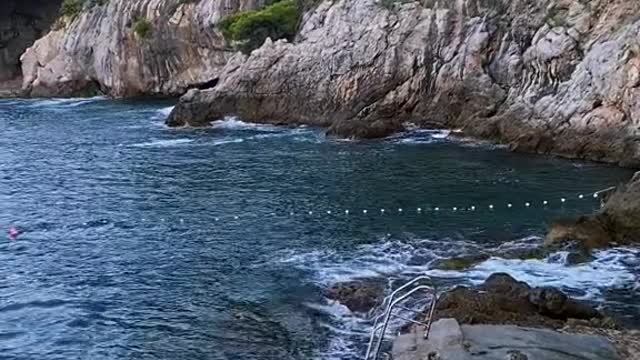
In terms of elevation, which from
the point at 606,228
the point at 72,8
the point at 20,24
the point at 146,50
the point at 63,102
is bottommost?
the point at 63,102

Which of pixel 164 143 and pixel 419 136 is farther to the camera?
pixel 164 143

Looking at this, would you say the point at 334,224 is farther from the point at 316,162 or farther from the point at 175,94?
the point at 175,94

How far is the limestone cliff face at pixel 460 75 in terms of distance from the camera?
124 ft

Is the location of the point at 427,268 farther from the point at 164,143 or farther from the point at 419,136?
the point at 164,143

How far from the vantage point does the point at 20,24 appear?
336ft

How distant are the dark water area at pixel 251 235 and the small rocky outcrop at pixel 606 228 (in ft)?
2.34

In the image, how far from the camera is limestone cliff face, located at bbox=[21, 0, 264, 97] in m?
74.2

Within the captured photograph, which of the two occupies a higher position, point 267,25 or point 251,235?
point 267,25

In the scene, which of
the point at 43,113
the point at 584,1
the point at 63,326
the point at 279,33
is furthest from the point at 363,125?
the point at 43,113

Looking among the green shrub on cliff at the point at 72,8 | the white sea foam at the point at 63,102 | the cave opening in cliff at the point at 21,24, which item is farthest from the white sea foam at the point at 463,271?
the cave opening in cliff at the point at 21,24

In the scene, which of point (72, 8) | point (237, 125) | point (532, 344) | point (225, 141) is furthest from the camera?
point (72, 8)

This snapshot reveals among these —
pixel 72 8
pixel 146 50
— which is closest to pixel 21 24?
pixel 72 8

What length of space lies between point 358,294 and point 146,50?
2395 inches

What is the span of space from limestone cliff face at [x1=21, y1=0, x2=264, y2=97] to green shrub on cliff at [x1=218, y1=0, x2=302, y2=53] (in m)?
7.61
